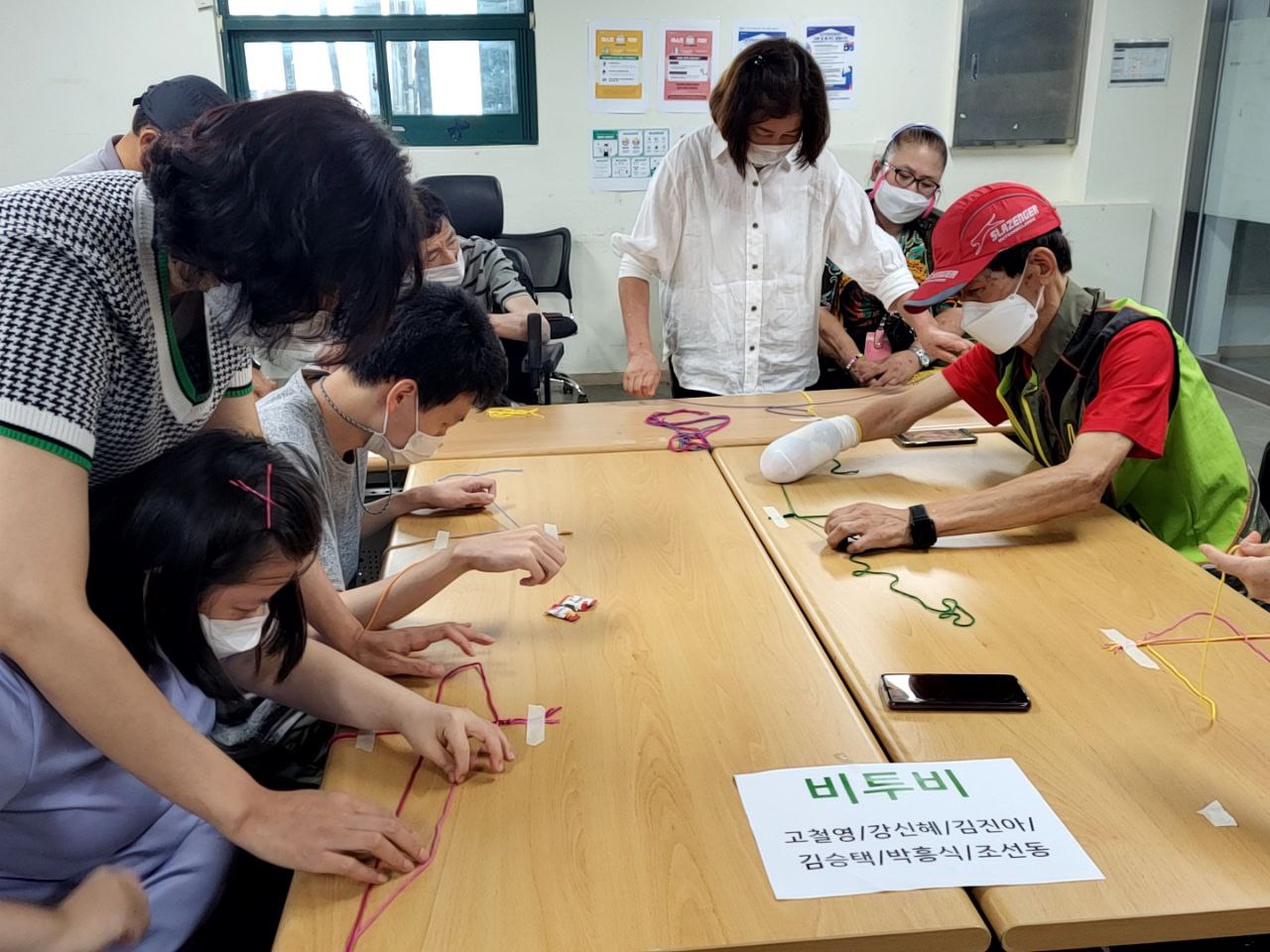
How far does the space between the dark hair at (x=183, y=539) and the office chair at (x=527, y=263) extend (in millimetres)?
1729

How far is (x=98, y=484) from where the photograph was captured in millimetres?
1060

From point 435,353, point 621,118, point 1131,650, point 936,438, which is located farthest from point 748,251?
point 621,118

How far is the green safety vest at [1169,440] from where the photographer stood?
5.72 ft

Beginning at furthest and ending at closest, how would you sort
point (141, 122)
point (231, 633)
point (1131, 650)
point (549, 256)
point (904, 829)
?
point (549, 256)
point (141, 122)
point (1131, 650)
point (231, 633)
point (904, 829)

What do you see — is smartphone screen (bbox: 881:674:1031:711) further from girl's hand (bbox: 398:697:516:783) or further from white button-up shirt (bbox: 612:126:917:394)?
white button-up shirt (bbox: 612:126:917:394)

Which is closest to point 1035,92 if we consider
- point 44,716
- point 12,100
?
point 12,100

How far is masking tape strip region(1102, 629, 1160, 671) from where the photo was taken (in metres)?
1.29

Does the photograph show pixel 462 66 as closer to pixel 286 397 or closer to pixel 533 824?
pixel 286 397

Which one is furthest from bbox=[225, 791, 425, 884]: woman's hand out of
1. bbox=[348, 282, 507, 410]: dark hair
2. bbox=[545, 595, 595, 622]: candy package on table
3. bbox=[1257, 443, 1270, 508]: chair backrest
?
bbox=[1257, 443, 1270, 508]: chair backrest

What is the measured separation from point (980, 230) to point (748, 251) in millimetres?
883

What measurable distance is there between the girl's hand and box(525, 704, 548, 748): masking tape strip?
0.03 meters

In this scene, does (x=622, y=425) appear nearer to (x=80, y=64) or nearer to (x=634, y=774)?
(x=634, y=774)

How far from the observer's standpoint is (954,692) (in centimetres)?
121

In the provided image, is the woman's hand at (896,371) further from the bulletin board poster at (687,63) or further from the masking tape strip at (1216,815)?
the bulletin board poster at (687,63)
